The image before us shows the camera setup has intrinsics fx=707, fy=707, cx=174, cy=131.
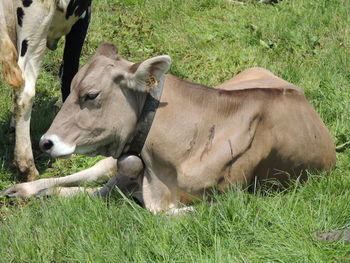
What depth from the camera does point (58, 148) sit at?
16.0ft

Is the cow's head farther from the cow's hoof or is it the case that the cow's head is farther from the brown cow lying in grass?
the cow's hoof

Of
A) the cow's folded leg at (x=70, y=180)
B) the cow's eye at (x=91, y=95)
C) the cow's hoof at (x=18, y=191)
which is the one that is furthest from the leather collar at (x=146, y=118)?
the cow's hoof at (x=18, y=191)

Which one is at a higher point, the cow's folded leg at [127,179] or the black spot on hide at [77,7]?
the black spot on hide at [77,7]

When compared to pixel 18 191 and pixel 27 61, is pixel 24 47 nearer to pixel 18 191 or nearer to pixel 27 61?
pixel 27 61

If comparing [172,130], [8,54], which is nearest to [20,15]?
[8,54]

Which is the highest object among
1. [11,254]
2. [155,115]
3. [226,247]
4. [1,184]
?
[155,115]

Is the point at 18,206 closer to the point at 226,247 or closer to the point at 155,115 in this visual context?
the point at 155,115

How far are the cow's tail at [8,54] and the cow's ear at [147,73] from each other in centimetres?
155

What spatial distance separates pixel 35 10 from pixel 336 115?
2.99 m

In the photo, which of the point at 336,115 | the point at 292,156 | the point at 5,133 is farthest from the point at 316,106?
the point at 5,133

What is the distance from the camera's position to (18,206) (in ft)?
18.2

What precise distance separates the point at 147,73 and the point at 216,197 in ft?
3.19

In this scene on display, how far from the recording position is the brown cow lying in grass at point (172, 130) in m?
4.93

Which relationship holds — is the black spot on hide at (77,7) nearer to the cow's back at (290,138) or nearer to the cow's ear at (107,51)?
the cow's ear at (107,51)
